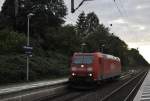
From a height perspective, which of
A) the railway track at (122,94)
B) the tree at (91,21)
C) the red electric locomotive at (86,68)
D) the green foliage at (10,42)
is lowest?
the railway track at (122,94)

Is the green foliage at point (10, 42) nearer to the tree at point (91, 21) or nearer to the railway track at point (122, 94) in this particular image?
the railway track at point (122, 94)

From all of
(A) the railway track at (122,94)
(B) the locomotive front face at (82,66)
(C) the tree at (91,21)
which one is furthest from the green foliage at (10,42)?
(C) the tree at (91,21)

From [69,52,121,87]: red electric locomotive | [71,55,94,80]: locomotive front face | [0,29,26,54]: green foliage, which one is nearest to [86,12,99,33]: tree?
[0,29,26,54]: green foliage

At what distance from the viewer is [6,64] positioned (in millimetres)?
53969

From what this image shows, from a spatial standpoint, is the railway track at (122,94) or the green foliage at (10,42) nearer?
the railway track at (122,94)

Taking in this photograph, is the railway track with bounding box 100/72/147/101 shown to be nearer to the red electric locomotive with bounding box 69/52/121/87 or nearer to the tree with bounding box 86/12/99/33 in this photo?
the red electric locomotive with bounding box 69/52/121/87

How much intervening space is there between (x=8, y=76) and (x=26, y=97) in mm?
23549

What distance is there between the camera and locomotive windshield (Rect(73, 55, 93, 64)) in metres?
36.8

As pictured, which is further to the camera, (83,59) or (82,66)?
(83,59)

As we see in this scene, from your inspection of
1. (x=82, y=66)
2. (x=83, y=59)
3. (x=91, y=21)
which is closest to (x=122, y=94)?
(x=82, y=66)

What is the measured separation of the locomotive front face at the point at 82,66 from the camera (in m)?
36.0

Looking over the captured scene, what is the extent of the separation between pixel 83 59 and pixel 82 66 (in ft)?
2.64

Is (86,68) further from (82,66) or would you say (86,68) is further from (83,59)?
(83,59)

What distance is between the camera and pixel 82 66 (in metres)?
36.4
